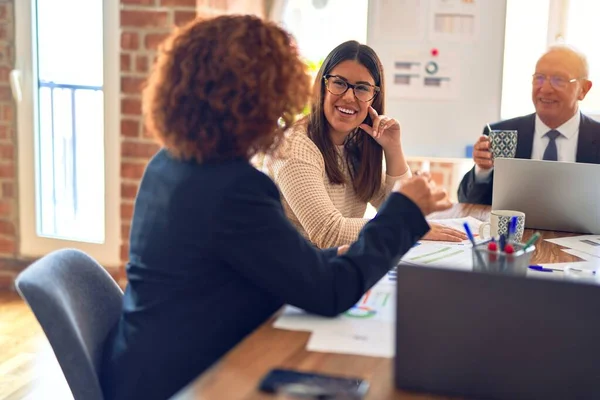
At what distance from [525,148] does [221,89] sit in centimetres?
187

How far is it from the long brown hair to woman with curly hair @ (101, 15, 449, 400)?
828mm

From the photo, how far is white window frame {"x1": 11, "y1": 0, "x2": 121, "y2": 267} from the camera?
3.55 m

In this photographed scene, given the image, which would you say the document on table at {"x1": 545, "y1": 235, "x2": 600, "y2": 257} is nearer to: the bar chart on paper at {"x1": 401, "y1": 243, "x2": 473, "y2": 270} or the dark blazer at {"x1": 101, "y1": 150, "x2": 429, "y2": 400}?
the bar chart on paper at {"x1": 401, "y1": 243, "x2": 473, "y2": 270}

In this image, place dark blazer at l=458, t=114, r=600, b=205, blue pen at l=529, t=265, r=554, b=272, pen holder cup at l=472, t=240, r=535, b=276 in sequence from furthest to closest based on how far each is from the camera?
dark blazer at l=458, t=114, r=600, b=205 → blue pen at l=529, t=265, r=554, b=272 → pen holder cup at l=472, t=240, r=535, b=276

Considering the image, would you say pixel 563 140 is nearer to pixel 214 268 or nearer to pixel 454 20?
pixel 454 20

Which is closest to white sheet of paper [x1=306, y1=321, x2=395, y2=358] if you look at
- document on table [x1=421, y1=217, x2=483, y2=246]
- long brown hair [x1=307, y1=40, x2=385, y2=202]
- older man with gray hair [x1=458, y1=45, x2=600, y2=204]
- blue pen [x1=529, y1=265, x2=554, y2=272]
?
blue pen [x1=529, y1=265, x2=554, y2=272]

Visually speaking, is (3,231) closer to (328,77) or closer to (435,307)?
(328,77)

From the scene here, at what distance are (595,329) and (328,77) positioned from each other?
139 cm

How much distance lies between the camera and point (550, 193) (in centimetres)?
213

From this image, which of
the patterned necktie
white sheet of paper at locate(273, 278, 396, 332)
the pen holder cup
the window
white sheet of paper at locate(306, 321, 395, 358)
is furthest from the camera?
the window

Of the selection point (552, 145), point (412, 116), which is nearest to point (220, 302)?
point (552, 145)

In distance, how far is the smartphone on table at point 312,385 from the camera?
3.29 feet

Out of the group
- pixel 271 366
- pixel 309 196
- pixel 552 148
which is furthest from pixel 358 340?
pixel 552 148

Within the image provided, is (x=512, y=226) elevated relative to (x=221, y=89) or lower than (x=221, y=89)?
lower
